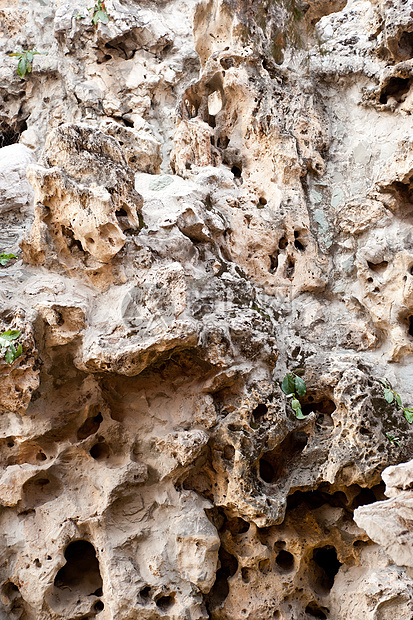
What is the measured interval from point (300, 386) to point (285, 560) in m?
1.40

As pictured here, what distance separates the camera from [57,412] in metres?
4.02

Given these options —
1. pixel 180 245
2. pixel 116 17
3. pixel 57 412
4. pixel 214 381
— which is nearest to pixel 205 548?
pixel 214 381

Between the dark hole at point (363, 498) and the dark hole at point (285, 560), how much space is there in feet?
2.21

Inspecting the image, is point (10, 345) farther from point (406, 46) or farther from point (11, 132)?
point (406, 46)

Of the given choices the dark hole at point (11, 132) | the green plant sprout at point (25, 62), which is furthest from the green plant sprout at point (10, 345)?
the green plant sprout at point (25, 62)

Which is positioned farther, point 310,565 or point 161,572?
point 310,565

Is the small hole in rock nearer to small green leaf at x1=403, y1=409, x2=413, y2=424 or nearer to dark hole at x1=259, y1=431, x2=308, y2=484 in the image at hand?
dark hole at x1=259, y1=431, x2=308, y2=484

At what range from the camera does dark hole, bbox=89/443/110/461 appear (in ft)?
13.8

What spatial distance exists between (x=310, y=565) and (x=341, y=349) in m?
1.81

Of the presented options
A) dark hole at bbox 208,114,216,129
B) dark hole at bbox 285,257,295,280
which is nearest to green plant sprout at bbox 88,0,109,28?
dark hole at bbox 208,114,216,129

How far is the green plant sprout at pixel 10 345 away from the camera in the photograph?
11.6 ft

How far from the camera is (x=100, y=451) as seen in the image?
4.25m

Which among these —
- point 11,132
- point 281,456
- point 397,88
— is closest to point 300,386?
point 281,456

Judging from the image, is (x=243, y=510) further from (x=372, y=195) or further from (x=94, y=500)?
(x=372, y=195)
